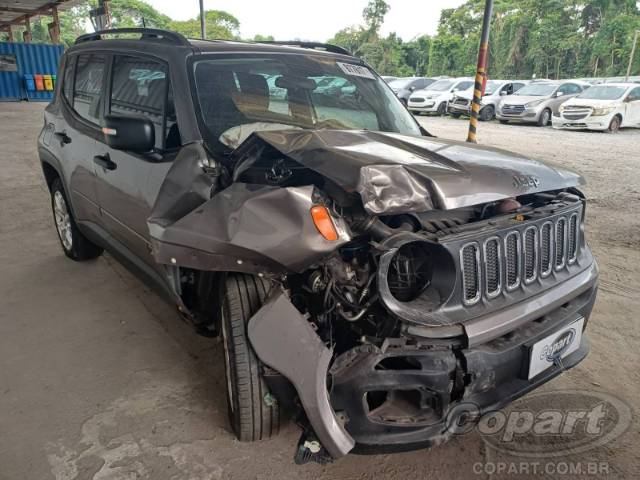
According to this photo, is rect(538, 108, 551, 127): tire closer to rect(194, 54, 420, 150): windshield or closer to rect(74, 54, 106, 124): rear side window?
rect(194, 54, 420, 150): windshield

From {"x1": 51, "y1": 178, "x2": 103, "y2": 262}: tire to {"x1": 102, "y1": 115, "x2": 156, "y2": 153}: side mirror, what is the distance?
6.56 feet

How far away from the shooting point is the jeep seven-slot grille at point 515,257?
6.49 feet

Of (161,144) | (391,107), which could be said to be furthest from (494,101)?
(161,144)

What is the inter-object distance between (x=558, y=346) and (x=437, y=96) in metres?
18.4

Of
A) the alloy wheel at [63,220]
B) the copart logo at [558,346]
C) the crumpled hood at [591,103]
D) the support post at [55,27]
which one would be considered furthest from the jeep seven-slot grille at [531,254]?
the support post at [55,27]

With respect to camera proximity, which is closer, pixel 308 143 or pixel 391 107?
pixel 308 143

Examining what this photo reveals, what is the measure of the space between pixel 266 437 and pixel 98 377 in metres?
1.12

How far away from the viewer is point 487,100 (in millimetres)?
17984

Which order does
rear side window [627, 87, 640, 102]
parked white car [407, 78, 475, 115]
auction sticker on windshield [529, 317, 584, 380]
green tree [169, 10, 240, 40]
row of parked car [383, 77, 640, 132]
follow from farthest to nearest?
green tree [169, 10, 240, 40] → parked white car [407, 78, 475, 115] → rear side window [627, 87, 640, 102] → row of parked car [383, 77, 640, 132] → auction sticker on windshield [529, 317, 584, 380]

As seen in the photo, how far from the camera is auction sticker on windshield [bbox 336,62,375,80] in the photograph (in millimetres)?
3420

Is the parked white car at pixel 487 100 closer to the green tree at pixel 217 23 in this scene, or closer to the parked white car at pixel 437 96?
the parked white car at pixel 437 96

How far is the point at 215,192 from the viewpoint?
223 cm

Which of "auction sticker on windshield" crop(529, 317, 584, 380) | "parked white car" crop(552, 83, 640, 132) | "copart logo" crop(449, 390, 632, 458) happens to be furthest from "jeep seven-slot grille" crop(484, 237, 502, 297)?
"parked white car" crop(552, 83, 640, 132)

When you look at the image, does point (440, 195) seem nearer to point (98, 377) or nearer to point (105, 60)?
point (98, 377)
